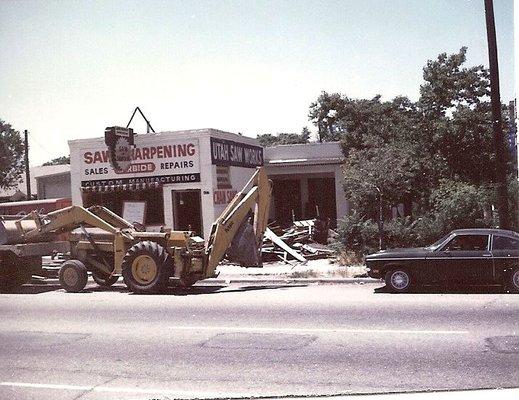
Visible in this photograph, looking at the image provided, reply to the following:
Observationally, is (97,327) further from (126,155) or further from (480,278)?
(126,155)

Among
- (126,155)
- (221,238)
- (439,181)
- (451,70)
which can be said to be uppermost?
(451,70)

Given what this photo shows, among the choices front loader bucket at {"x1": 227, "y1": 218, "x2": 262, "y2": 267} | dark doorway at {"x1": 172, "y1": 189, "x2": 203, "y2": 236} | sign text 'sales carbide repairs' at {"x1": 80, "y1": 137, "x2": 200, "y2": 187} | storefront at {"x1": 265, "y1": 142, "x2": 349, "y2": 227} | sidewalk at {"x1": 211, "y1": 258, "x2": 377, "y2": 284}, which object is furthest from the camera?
storefront at {"x1": 265, "y1": 142, "x2": 349, "y2": 227}

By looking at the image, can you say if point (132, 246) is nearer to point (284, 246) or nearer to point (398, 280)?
point (398, 280)

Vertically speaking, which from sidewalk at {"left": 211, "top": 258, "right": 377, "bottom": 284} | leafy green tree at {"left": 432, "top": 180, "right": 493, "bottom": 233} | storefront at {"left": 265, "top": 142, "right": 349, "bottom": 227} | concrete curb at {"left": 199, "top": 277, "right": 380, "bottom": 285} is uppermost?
storefront at {"left": 265, "top": 142, "right": 349, "bottom": 227}

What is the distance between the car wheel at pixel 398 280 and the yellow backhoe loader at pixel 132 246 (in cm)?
337

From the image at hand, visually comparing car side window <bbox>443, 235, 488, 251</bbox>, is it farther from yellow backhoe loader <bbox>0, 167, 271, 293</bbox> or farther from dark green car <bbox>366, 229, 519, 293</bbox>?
yellow backhoe loader <bbox>0, 167, 271, 293</bbox>

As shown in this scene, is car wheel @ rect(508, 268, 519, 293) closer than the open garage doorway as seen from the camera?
Yes

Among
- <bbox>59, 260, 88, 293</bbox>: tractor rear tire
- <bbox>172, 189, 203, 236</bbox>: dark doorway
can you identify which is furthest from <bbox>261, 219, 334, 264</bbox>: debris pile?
<bbox>59, 260, 88, 293</bbox>: tractor rear tire

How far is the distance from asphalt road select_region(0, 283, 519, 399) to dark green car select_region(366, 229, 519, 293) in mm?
402

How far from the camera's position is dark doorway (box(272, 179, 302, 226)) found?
33.1 m

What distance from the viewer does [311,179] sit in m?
33.0

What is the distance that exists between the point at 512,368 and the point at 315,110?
133 ft

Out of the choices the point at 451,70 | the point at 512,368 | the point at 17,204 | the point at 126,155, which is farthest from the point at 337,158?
the point at 512,368

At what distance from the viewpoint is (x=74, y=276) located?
15195 mm
